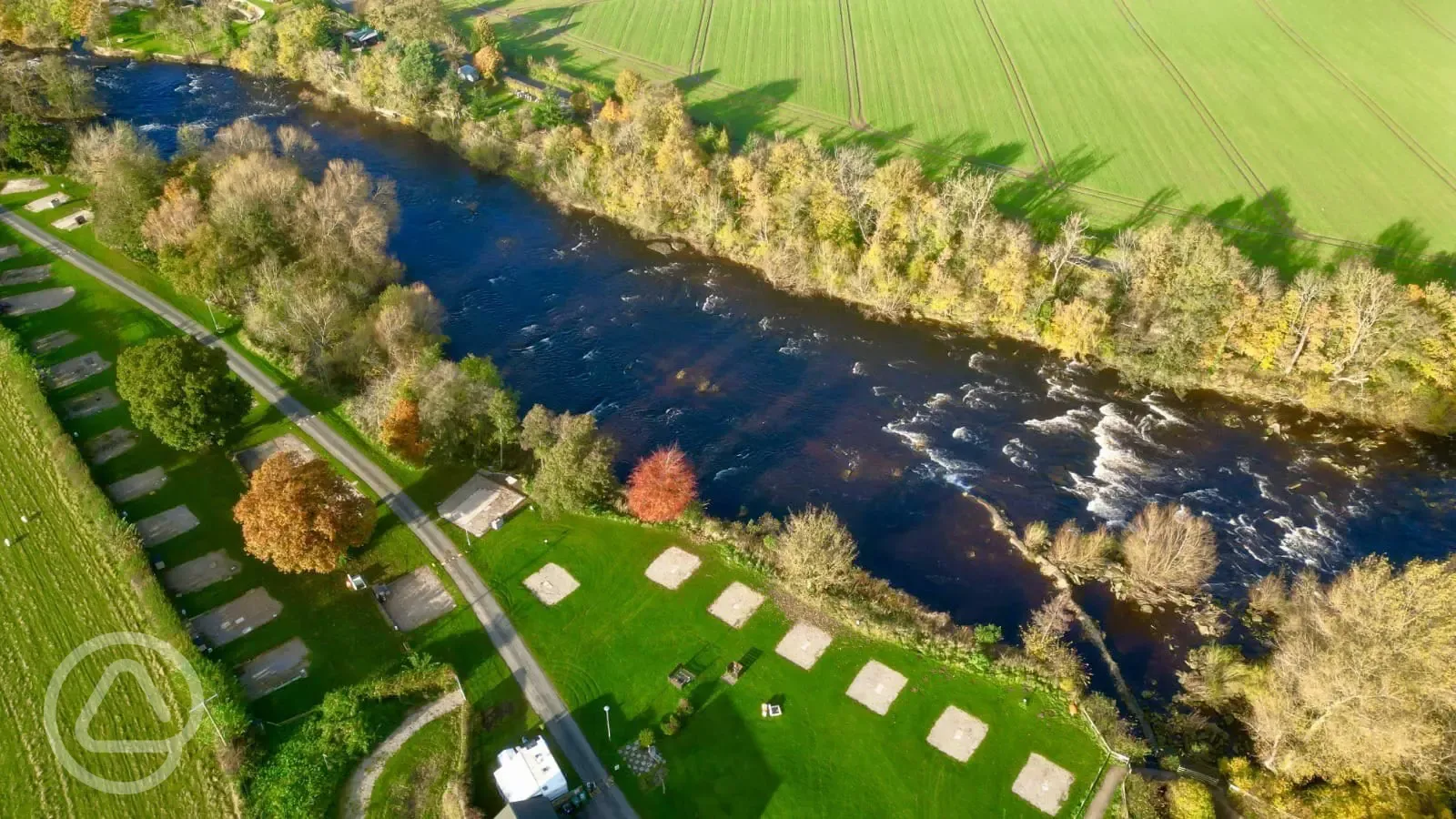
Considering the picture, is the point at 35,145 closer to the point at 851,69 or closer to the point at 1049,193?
the point at 851,69

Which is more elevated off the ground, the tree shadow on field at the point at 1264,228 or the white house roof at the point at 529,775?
the tree shadow on field at the point at 1264,228

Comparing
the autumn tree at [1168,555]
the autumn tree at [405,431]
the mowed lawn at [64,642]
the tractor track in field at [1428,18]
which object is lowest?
the mowed lawn at [64,642]

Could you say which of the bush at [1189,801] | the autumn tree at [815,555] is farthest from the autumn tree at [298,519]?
the bush at [1189,801]

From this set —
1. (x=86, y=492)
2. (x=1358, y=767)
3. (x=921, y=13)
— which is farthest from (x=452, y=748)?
(x=921, y=13)

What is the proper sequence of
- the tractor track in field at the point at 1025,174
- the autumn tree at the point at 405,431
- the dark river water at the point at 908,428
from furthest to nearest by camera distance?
1. the tractor track in field at the point at 1025,174
2. the dark river water at the point at 908,428
3. the autumn tree at the point at 405,431

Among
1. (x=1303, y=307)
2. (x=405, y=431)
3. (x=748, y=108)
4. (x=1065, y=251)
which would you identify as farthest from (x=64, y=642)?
(x=1303, y=307)

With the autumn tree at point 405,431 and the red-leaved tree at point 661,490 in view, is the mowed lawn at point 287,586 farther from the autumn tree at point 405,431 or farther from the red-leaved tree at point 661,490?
the red-leaved tree at point 661,490
